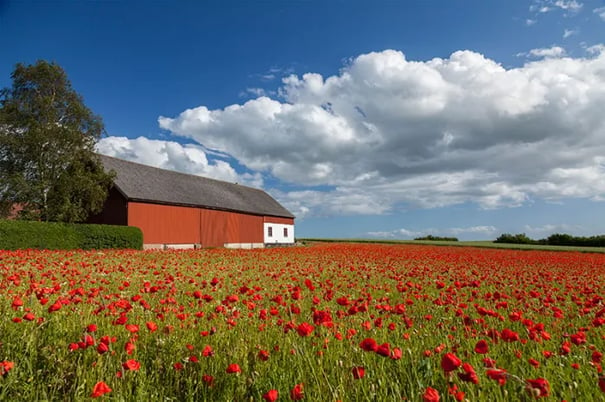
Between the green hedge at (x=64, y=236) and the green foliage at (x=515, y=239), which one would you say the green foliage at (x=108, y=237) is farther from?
the green foliage at (x=515, y=239)

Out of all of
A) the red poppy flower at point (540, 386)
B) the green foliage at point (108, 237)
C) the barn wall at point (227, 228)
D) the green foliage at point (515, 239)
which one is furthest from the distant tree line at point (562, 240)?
the red poppy flower at point (540, 386)

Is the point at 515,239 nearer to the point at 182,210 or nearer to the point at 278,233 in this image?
the point at 278,233

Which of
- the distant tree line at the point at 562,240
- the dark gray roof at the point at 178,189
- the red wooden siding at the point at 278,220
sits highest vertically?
the dark gray roof at the point at 178,189

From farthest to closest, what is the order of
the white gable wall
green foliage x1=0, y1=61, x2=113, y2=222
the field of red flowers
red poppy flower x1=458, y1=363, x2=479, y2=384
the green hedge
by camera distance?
the white gable wall < green foliage x1=0, y1=61, x2=113, y2=222 < the green hedge < the field of red flowers < red poppy flower x1=458, y1=363, x2=479, y2=384

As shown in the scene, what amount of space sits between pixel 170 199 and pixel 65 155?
7.74 m

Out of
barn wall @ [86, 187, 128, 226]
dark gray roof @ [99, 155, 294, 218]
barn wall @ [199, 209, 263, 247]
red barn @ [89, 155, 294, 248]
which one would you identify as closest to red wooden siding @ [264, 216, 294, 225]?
red barn @ [89, 155, 294, 248]

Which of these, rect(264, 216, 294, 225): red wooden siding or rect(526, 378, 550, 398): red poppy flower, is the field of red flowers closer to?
rect(526, 378, 550, 398): red poppy flower

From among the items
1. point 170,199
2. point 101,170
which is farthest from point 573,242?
point 101,170

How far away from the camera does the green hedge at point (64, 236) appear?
18719mm

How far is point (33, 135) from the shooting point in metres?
25.4

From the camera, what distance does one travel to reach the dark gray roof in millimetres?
28250

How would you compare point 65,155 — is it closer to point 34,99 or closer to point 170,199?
point 34,99

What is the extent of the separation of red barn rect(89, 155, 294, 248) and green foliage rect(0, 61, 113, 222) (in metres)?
1.70

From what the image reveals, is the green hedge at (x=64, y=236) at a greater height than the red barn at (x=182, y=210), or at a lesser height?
lesser
